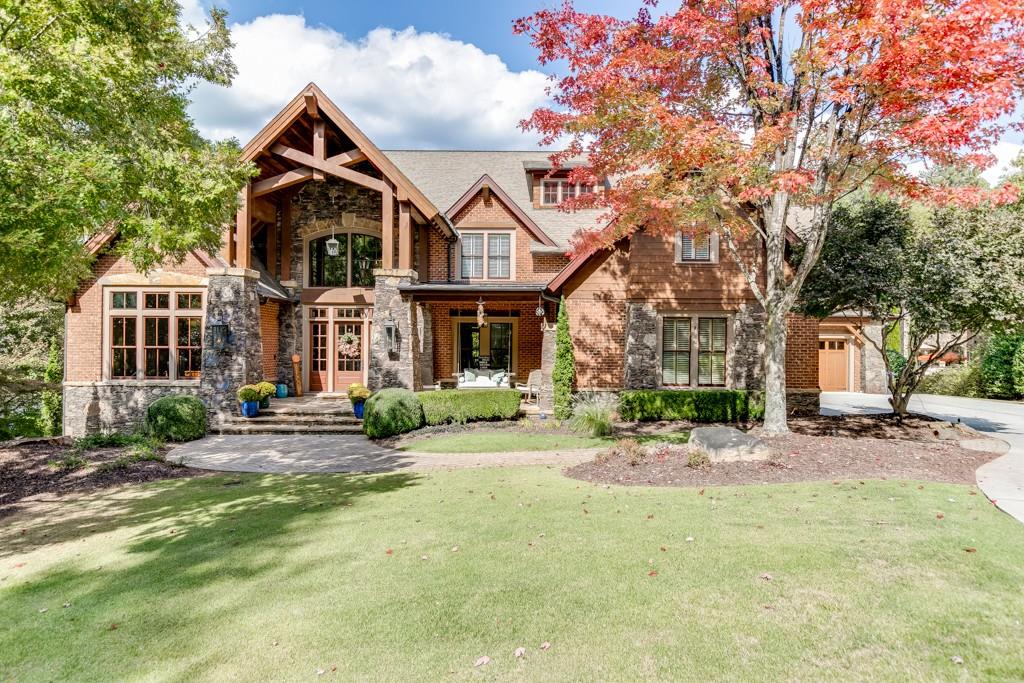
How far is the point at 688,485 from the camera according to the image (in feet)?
24.1

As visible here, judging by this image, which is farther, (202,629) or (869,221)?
(869,221)

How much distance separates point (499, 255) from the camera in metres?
17.6

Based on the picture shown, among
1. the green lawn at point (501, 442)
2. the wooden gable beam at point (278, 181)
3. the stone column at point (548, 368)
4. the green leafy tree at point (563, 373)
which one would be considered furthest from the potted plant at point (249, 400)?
the green leafy tree at point (563, 373)

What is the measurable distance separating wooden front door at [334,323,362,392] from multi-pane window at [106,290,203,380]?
12.8 ft

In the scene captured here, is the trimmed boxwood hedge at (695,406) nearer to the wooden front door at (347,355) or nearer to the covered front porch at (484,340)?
the covered front porch at (484,340)

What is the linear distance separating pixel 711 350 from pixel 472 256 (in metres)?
→ 8.19

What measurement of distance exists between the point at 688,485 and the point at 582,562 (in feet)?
10.6

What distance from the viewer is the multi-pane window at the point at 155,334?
14.8 meters

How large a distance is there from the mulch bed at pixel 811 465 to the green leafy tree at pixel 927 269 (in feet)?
9.32

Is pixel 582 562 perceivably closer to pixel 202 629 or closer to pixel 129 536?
pixel 202 629

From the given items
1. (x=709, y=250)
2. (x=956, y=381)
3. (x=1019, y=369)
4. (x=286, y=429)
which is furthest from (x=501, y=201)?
(x=956, y=381)

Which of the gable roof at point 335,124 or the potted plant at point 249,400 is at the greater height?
the gable roof at point 335,124

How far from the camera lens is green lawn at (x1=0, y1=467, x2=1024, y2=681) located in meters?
3.27

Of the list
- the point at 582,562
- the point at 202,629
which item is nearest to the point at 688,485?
the point at 582,562
